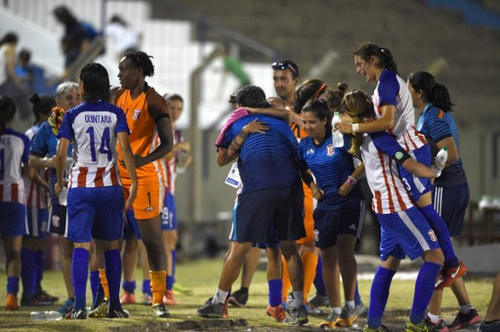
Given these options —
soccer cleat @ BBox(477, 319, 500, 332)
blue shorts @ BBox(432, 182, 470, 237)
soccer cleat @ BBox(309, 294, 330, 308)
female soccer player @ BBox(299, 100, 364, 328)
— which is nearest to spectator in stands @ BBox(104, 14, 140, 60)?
soccer cleat @ BBox(309, 294, 330, 308)

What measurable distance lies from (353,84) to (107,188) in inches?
622

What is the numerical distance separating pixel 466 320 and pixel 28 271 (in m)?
4.10

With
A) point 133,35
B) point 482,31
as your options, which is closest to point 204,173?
point 133,35

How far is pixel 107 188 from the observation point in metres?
7.80

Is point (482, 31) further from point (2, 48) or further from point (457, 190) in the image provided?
point (457, 190)

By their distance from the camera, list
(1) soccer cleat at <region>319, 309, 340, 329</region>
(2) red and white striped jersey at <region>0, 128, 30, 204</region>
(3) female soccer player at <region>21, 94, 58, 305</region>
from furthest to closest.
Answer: (3) female soccer player at <region>21, 94, 58, 305</region> < (2) red and white striped jersey at <region>0, 128, 30, 204</region> < (1) soccer cleat at <region>319, 309, 340, 329</region>

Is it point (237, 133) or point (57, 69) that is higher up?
point (57, 69)

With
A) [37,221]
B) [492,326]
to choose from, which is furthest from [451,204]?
[37,221]

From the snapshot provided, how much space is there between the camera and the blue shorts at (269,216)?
816 centimetres

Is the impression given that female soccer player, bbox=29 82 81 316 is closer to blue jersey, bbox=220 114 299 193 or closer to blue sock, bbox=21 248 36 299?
blue sock, bbox=21 248 36 299

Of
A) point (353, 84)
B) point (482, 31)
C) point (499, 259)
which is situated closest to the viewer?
point (499, 259)

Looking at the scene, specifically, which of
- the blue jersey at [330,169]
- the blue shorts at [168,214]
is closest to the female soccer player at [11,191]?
the blue shorts at [168,214]

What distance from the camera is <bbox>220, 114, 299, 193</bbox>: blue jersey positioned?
26.9 ft

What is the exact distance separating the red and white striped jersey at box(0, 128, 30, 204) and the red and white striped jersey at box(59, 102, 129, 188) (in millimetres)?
1923
